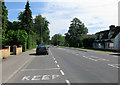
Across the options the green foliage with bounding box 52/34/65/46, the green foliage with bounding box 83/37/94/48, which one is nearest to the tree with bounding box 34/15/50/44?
the green foliage with bounding box 83/37/94/48

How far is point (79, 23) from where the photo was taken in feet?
298

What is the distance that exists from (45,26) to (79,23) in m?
20.2

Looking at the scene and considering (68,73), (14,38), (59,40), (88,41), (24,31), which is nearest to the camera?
(68,73)

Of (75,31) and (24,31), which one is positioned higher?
(75,31)

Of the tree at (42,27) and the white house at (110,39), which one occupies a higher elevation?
the tree at (42,27)

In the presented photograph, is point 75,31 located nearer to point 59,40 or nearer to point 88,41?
point 88,41

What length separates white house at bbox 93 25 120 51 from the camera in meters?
44.8

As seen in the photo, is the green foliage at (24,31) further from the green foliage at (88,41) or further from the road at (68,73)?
the green foliage at (88,41)

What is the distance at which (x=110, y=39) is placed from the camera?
49.8 metres

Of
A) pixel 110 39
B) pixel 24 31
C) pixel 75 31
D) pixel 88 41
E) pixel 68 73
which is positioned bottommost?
pixel 68 73

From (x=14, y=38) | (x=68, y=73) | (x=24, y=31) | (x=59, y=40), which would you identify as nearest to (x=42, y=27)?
(x=24, y=31)

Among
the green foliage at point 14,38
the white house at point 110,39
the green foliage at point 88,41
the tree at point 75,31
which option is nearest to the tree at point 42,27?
the tree at point 75,31

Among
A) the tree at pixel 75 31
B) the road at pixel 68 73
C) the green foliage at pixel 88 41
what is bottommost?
the road at pixel 68 73

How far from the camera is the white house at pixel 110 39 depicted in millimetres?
44781
